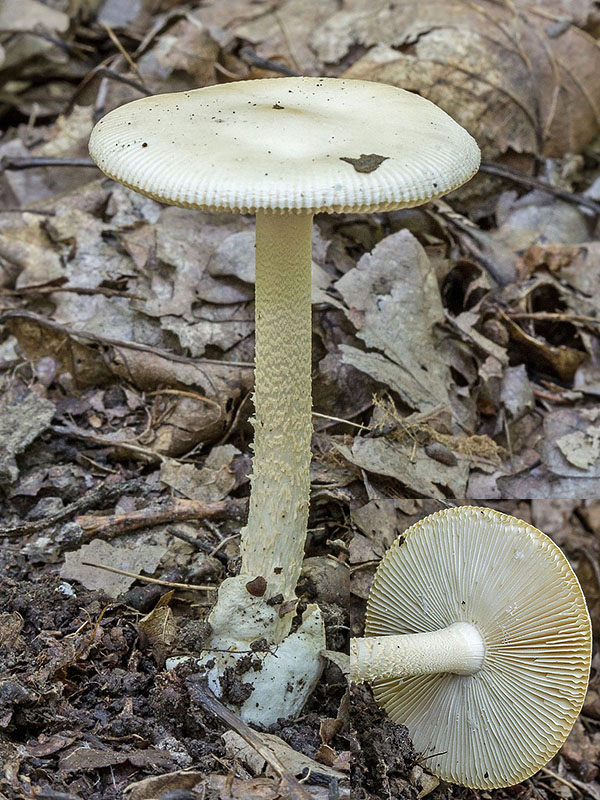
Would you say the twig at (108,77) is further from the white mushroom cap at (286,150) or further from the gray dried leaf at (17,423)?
the white mushroom cap at (286,150)

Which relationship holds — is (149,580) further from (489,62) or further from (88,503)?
(489,62)

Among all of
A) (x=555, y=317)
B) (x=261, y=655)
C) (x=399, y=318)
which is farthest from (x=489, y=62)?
(x=261, y=655)

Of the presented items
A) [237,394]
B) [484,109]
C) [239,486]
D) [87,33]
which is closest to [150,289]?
[237,394]

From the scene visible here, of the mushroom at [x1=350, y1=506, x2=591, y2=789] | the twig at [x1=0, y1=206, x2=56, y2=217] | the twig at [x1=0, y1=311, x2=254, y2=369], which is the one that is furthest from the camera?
the twig at [x1=0, y1=206, x2=56, y2=217]

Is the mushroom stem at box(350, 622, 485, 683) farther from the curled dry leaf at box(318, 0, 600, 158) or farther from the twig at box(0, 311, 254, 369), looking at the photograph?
the curled dry leaf at box(318, 0, 600, 158)

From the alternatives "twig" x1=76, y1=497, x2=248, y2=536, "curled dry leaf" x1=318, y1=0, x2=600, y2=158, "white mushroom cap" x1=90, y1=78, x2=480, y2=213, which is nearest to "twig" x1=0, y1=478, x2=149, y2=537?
"twig" x1=76, y1=497, x2=248, y2=536

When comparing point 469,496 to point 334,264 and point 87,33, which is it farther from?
point 87,33
